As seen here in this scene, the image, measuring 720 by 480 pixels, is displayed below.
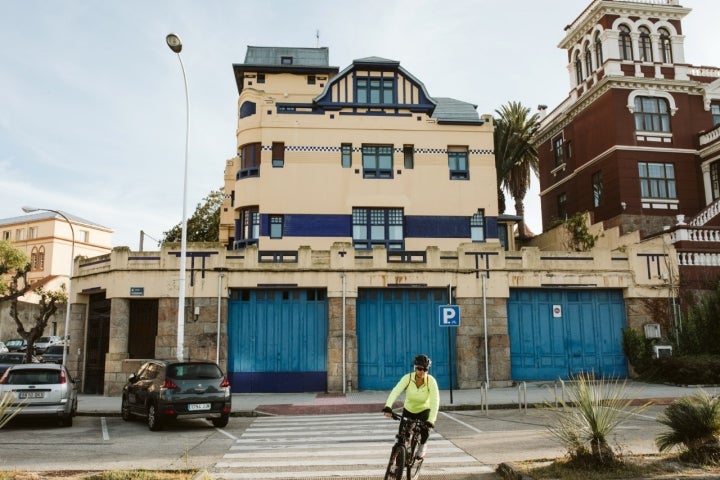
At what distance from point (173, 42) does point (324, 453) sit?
12.9 m

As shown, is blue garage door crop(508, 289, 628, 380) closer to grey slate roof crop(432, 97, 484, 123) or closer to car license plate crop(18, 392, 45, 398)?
grey slate roof crop(432, 97, 484, 123)

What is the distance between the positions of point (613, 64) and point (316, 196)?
16263 millimetres

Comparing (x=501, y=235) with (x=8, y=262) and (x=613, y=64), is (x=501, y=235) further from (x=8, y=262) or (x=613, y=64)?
(x=8, y=262)

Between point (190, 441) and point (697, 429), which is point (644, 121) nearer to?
point (697, 429)

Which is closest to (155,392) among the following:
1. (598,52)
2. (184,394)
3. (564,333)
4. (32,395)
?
(184,394)

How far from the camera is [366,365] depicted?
72.5ft

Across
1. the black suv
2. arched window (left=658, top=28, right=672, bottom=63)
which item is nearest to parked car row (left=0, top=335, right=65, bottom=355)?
the black suv

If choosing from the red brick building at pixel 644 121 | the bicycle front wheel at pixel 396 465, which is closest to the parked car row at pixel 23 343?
the red brick building at pixel 644 121

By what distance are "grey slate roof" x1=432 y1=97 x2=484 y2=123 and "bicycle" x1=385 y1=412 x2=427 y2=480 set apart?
23.0 metres

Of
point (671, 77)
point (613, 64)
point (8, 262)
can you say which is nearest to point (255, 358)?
point (613, 64)

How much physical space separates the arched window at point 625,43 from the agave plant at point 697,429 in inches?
1052

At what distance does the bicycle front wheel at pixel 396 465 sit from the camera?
750 centimetres

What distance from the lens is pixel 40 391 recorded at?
Result: 15039 mm

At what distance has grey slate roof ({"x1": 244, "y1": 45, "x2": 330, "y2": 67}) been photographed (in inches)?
1417
